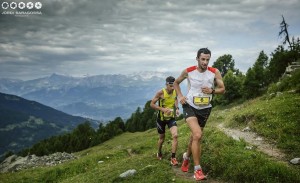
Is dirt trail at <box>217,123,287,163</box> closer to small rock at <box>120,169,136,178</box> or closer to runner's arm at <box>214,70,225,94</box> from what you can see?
runner's arm at <box>214,70,225,94</box>

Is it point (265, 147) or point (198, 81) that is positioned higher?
point (198, 81)

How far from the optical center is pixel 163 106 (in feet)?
46.9

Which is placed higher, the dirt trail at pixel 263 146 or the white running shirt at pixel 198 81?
the white running shirt at pixel 198 81

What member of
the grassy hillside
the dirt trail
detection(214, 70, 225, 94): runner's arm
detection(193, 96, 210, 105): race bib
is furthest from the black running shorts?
the dirt trail

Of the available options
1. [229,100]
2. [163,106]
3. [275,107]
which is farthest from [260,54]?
[163,106]

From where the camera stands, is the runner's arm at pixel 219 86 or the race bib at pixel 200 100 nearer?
the runner's arm at pixel 219 86

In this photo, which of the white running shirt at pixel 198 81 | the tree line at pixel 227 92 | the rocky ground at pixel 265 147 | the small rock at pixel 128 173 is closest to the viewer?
the white running shirt at pixel 198 81

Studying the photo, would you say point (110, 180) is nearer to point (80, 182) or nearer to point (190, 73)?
point (80, 182)

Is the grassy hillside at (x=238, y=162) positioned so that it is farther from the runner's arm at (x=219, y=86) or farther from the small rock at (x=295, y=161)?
the runner's arm at (x=219, y=86)

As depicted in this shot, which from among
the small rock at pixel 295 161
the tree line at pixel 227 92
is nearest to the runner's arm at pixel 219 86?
the small rock at pixel 295 161

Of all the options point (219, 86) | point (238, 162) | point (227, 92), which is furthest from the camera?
point (227, 92)

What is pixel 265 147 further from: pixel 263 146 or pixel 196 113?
pixel 196 113

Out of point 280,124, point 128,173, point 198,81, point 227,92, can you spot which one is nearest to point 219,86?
point 198,81

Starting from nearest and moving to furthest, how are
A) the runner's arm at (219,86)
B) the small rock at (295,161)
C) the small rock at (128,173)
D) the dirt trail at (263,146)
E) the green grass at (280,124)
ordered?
the runner's arm at (219,86) → the small rock at (295,161) → the small rock at (128,173) → the dirt trail at (263,146) → the green grass at (280,124)
